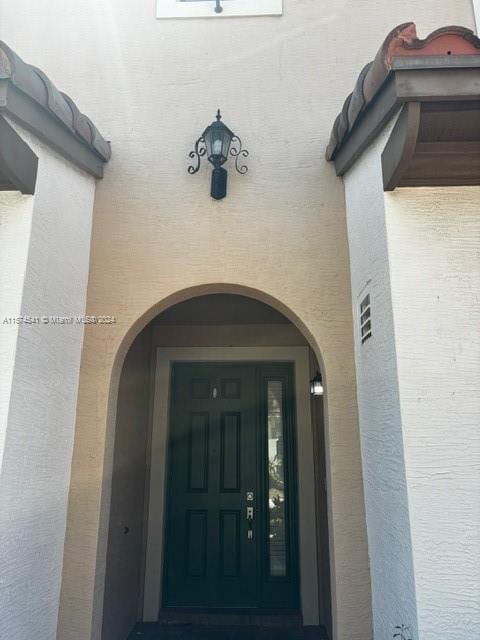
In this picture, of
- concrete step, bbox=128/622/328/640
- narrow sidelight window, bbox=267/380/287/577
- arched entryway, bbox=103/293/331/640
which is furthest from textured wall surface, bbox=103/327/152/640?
narrow sidelight window, bbox=267/380/287/577

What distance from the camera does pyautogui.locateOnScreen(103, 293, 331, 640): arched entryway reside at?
4.37 m

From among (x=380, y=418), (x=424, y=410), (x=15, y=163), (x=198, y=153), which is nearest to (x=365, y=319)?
(x=380, y=418)

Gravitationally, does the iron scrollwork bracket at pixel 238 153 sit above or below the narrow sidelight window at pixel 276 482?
above

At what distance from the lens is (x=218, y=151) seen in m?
3.15

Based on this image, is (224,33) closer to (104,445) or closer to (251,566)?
(104,445)

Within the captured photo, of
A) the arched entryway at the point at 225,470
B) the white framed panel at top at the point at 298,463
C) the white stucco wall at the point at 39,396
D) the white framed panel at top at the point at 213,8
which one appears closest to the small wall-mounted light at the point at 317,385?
the arched entryway at the point at 225,470

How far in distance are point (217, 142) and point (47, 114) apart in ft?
3.52

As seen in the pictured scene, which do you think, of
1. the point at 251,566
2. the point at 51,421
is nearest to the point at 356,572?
the point at 51,421

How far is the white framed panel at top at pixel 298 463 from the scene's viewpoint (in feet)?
14.3

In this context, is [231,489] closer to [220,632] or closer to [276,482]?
[276,482]

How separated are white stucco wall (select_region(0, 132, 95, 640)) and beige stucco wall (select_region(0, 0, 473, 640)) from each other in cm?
14

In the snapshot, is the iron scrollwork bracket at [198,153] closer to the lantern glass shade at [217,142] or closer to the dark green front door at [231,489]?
the lantern glass shade at [217,142]

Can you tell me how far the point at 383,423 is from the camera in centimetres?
240

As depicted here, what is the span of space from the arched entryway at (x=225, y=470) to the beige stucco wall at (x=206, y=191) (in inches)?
48.0
